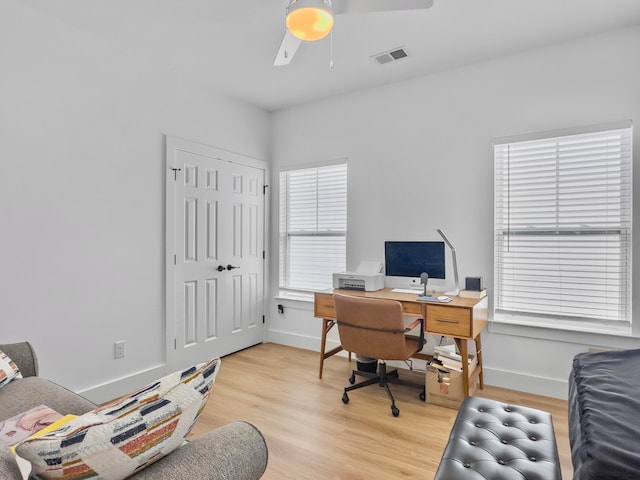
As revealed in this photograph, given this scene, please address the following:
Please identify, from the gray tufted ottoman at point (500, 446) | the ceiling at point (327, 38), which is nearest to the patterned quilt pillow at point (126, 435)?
the gray tufted ottoman at point (500, 446)

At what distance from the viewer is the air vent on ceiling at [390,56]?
9.28 feet

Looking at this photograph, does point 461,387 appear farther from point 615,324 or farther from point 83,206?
point 83,206

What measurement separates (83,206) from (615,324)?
12.8 feet

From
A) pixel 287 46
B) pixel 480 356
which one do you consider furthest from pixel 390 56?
pixel 480 356

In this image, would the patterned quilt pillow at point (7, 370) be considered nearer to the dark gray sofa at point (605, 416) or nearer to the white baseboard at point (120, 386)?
the white baseboard at point (120, 386)

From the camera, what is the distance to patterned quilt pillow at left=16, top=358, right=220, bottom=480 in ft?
2.64

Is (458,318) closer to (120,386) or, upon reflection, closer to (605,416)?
(605,416)

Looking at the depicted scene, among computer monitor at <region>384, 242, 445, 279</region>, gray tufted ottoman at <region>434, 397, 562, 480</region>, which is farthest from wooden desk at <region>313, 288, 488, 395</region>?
gray tufted ottoman at <region>434, 397, 562, 480</region>

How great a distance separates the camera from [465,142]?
3104 millimetres

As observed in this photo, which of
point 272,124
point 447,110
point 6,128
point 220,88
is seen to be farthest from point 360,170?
point 6,128

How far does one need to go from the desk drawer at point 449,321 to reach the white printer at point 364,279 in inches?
25.7

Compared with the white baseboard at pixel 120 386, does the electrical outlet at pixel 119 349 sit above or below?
above

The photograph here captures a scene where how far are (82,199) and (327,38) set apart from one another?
6.89ft

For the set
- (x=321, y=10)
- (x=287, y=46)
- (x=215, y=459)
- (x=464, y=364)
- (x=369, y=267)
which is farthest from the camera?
(x=369, y=267)
